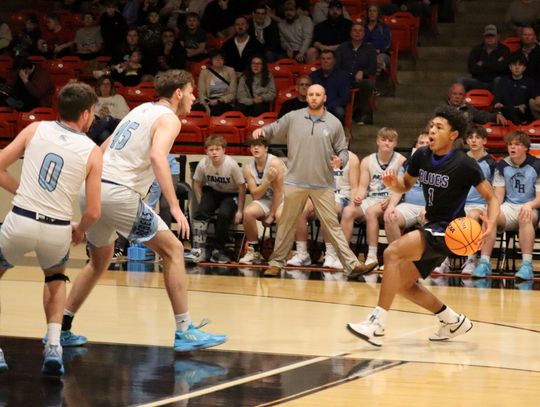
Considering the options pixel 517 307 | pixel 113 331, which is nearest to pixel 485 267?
pixel 517 307

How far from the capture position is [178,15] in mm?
17375

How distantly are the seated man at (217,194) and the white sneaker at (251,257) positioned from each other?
18 cm

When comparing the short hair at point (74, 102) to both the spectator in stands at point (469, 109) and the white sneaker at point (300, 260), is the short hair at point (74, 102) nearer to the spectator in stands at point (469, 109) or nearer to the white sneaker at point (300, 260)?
the white sneaker at point (300, 260)

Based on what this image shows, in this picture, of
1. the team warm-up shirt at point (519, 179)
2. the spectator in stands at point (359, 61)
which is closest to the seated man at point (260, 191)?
the team warm-up shirt at point (519, 179)

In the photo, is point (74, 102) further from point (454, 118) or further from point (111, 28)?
point (111, 28)

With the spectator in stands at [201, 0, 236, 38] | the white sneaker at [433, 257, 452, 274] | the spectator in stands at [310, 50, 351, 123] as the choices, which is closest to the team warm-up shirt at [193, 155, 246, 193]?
the spectator in stands at [310, 50, 351, 123]

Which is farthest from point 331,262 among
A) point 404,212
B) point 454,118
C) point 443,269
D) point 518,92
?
point 454,118

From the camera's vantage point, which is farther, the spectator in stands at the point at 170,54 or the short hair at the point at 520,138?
the spectator in stands at the point at 170,54

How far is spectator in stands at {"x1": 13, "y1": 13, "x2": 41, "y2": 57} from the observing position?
1736 cm

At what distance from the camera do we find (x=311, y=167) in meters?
11.4

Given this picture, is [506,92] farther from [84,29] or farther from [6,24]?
[6,24]

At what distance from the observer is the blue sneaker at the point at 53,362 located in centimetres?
617

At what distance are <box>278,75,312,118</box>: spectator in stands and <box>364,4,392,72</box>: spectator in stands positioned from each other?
1841 mm

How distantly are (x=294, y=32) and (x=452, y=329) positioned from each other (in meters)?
9.26
